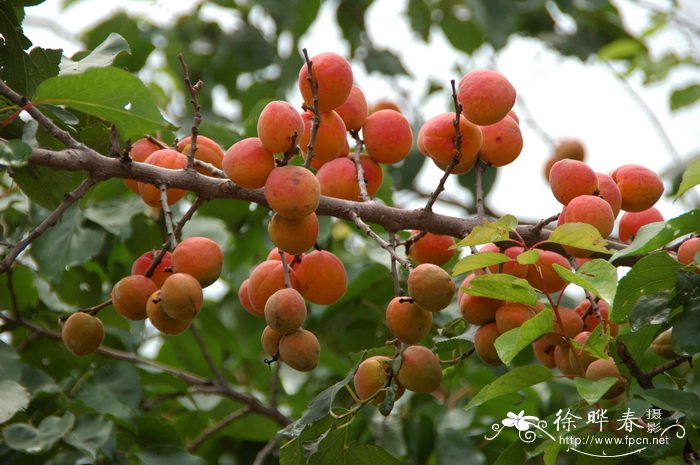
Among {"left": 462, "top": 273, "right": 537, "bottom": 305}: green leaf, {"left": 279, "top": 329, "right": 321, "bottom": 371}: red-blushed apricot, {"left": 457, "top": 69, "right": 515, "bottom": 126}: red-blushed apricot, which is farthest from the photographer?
{"left": 457, "top": 69, "right": 515, "bottom": 126}: red-blushed apricot

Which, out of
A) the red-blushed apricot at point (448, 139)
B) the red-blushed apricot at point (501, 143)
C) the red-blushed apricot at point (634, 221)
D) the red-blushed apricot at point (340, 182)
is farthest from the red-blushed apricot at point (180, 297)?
the red-blushed apricot at point (634, 221)

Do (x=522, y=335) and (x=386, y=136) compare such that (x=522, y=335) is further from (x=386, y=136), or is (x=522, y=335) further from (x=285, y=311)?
(x=386, y=136)

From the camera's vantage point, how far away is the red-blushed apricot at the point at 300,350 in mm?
1650

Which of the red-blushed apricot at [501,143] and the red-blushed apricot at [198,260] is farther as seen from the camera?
the red-blushed apricot at [501,143]

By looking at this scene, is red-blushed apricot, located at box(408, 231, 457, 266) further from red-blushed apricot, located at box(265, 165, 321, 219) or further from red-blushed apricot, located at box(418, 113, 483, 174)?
red-blushed apricot, located at box(265, 165, 321, 219)

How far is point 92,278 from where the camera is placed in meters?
2.71

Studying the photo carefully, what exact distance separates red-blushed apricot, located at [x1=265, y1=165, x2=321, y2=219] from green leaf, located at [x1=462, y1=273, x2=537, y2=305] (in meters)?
0.32

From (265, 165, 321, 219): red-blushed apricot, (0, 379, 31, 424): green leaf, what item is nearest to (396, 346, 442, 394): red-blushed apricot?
(265, 165, 321, 219): red-blushed apricot

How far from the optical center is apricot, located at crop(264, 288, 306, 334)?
→ 162 centimetres

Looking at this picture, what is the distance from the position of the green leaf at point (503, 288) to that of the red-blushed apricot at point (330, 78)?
20.3 inches

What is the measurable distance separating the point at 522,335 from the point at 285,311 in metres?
0.44

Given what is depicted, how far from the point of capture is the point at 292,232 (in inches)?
63.7

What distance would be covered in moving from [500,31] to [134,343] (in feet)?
6.67

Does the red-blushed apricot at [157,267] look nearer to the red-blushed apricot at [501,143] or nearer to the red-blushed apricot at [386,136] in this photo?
the red-blushed apricot at [386,136]
